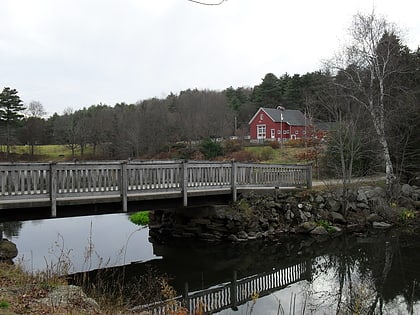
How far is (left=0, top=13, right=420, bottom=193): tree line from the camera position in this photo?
791 inches

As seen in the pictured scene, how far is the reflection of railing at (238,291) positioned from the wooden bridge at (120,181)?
3.24m

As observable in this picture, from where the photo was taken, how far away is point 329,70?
71.8 feet

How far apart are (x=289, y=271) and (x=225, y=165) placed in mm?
4141

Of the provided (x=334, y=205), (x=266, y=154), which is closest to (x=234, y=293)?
(x=334, y=205)

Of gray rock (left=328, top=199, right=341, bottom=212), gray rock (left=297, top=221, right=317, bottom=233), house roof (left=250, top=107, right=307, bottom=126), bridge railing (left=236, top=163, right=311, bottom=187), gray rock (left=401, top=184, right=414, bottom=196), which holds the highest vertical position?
house roof (left=250, top=107, right=307, bottom=126)

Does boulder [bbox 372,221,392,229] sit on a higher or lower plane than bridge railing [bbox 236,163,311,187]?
lower

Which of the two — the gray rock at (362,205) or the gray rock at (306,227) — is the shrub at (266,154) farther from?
the gray rock at (306,227)

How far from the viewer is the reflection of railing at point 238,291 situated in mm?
8164

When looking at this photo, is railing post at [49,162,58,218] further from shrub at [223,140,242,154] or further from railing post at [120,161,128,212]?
shrub at [223,140,242,154]

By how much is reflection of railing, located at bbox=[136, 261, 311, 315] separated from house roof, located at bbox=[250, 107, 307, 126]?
38.9 m

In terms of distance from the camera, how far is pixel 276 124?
49.3 meters

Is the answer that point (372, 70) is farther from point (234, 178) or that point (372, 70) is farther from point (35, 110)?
point (35, 110)

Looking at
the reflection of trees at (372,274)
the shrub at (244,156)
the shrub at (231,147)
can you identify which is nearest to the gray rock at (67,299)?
the reflection of trees at (372,274)

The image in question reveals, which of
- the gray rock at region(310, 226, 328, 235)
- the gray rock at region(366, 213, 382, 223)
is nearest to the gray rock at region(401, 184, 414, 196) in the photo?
the gray rock at region(366, 213, 382, 223)
